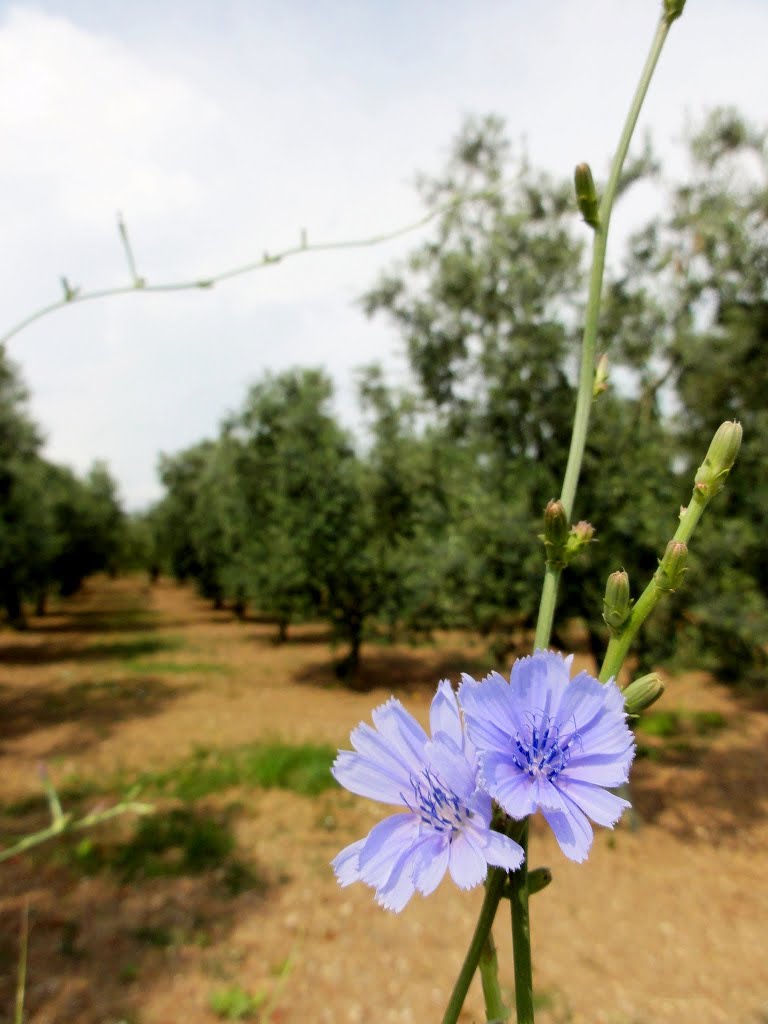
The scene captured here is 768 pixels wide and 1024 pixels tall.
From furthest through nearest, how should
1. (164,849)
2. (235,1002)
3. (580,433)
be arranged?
(164,849)
(235,1002)
(580,433)

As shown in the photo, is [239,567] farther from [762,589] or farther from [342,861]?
[342,861]

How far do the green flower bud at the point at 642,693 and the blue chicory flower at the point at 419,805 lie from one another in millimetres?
131

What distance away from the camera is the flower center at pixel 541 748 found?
0.50 metres

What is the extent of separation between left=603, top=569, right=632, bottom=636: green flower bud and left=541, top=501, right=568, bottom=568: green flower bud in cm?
5

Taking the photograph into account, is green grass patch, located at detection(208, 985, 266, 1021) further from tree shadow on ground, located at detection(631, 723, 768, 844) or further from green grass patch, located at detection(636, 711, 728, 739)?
green grass patch, located at detection(636, 711, 728, 739)

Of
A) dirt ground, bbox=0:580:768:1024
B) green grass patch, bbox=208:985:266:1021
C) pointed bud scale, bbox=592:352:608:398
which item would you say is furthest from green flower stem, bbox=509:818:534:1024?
green grass patch, bbox=208:985:266:1021

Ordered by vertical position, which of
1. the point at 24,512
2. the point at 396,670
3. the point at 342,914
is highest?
the point at 24,512

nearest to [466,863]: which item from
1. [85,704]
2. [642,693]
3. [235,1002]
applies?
[642,693]

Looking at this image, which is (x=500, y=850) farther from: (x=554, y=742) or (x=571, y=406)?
(x=571, y=406)

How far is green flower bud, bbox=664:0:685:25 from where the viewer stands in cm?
58

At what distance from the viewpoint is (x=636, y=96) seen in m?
0.54

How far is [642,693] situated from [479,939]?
211 mm

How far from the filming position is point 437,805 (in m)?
0.52

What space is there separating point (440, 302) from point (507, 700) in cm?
968
